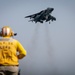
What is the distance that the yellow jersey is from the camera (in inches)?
85.7

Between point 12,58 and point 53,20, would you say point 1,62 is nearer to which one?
point 12,58

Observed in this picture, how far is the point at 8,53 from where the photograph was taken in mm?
2186

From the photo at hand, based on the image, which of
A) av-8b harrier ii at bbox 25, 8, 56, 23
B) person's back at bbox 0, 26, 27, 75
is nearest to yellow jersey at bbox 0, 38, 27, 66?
person's back at bbox 0, 26, 27, 75

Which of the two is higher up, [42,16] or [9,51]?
[42,16]

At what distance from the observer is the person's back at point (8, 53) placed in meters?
2.17

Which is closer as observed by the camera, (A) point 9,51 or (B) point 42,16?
(A) point 9,51

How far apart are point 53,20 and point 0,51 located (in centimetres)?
328

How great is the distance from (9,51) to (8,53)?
0.02 meters

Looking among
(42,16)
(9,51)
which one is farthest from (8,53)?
(42,16)

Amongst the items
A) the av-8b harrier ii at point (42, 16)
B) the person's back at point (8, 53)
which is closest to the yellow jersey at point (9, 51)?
the person's back at point (8, 53)

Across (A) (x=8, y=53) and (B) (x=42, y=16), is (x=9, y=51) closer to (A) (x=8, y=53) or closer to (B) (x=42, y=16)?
(A) (x=8, y=53)

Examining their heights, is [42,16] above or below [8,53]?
above

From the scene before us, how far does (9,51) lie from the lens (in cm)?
219

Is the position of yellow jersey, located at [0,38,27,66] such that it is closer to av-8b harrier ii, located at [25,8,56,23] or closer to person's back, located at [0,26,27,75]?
person's back, located at [0,26,27,75]
